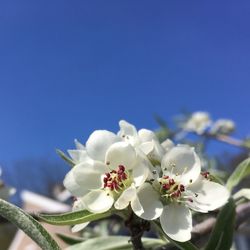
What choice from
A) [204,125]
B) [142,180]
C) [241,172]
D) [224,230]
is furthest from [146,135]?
[204,125]

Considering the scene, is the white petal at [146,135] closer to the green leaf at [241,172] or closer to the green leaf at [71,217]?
the green leaf at [71,217]

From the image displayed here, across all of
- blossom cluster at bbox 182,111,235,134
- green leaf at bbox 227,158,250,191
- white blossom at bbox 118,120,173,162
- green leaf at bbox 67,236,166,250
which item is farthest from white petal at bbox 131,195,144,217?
blossom cluster at bbox 182,111,235,134

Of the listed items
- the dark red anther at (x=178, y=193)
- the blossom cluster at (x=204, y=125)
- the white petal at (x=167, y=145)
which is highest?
the blossom cluster at (x=204, y=125)

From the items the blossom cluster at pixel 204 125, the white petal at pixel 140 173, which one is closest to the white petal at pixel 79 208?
the white petal at pixel 140 173

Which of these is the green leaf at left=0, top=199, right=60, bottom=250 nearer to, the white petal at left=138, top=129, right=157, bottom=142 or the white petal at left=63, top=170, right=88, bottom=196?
the white petal at left=63, top=170, right=88, bottom=196

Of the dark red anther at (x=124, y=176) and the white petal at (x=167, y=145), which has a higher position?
the white petal at (x=167, y=145)

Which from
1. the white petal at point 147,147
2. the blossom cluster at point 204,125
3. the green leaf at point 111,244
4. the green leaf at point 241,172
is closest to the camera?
the white petal at point 147,147

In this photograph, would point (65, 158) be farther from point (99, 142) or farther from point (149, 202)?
point (149, 202)

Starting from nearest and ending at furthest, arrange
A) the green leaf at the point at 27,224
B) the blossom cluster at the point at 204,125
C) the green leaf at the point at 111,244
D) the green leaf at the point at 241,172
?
the green leaf at the point at 27,224, the green leaf at the point at 111,244, the green leaf at the point at 241,172, the blossom cluster at the point at 204,125
